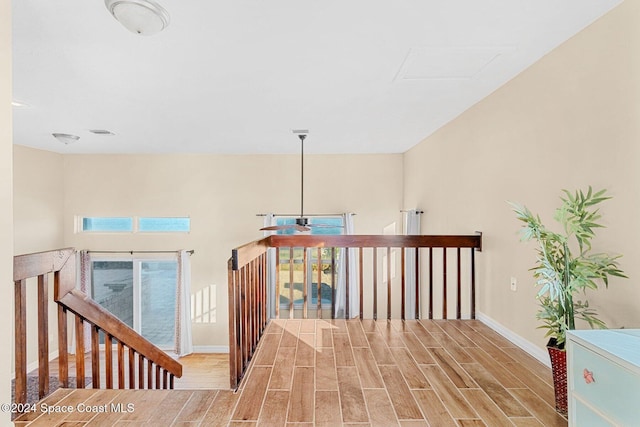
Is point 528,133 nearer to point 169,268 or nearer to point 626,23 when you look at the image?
A: point 626,23

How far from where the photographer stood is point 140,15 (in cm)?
176

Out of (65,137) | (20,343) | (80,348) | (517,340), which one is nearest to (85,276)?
(65,137)

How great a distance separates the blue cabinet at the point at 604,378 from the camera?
126 centimetres

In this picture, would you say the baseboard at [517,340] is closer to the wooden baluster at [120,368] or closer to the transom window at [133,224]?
the wooden baluster at [120,368]

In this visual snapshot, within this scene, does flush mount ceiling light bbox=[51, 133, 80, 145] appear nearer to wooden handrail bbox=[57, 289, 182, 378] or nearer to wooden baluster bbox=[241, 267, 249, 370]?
wooden handrail bbox=[57, 289, 182, 378]

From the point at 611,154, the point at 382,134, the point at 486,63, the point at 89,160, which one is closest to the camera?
the point at 611,154

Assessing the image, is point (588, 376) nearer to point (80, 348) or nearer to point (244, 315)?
point (244, 315)

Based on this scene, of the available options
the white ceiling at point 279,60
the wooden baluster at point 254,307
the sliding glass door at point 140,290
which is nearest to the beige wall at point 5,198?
the white ceiling at point 279,60

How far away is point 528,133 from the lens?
8.36ft

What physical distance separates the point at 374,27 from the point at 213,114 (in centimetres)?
222

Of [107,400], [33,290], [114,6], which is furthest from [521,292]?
[33,290]

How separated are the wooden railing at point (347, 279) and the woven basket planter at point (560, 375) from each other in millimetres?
1346

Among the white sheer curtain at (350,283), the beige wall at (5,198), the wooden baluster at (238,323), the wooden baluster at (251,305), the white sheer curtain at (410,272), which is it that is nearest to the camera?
the beige wall at (5,198)

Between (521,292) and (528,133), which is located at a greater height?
(528,133)
